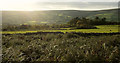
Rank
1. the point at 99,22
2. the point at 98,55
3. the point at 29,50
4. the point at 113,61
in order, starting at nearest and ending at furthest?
the point at 113,61, the point at 98,55, the point at 29,50, the point at 99,22

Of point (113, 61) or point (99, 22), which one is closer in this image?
point (113, 61)

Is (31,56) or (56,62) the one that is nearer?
(56,62)

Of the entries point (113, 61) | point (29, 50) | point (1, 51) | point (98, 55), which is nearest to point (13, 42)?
point (1, 51)

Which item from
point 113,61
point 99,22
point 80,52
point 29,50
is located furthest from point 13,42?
point 99,22

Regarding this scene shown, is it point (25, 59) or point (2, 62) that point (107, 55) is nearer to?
point (25, 59)

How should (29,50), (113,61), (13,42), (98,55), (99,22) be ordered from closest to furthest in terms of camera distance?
1. (113,61)
2. (98,55)
3. (29,50)
4. (13,42)
5. (99,22)

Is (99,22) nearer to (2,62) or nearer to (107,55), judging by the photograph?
(107,55)

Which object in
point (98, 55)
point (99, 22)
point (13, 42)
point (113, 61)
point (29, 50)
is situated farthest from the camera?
point (99, 22)

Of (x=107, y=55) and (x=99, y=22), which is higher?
(x=99, y=22)

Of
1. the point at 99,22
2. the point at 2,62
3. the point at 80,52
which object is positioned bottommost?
the point at 2,62
